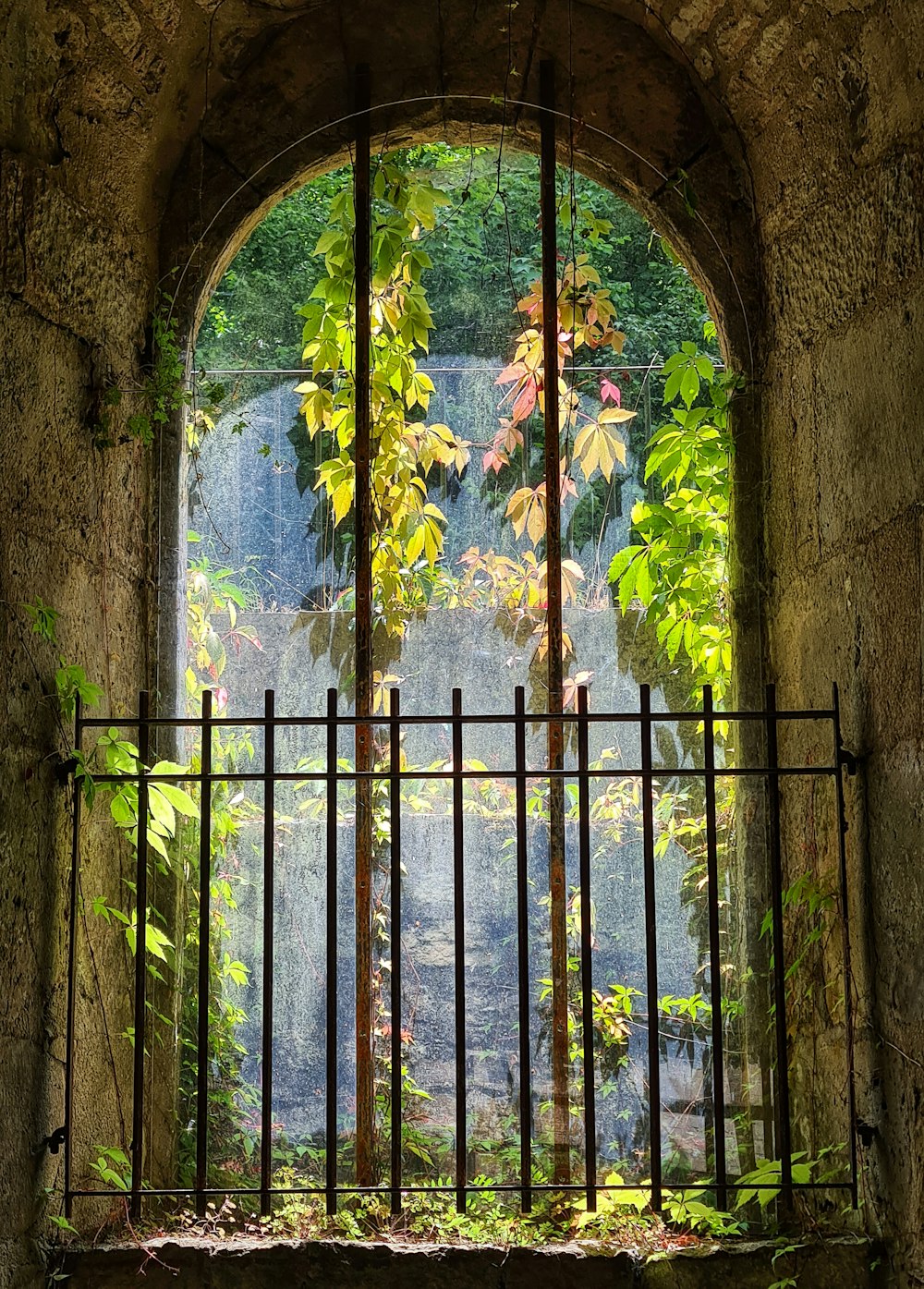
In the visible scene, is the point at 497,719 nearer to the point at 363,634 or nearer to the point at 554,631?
the point at 554,631

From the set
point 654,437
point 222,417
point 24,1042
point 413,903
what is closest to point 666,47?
point 654,437

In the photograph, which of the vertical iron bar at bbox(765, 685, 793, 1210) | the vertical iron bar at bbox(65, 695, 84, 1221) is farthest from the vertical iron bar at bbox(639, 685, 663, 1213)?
the vertical iron bar at bbox(65, 695, 84, 1221)

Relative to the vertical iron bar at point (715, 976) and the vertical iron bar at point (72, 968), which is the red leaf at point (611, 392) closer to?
the vertical iron bar at point (715, 976)

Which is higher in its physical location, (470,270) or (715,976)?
(470,270)

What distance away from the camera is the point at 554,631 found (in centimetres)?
330

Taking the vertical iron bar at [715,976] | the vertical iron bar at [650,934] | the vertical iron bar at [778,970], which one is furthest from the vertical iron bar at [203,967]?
the vertical iron bar at [778,970]

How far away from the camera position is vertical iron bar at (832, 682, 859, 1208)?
2.66 metres

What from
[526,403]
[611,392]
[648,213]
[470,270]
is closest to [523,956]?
[526,403]

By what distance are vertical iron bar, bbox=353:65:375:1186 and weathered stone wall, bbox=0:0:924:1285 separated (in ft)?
0.63

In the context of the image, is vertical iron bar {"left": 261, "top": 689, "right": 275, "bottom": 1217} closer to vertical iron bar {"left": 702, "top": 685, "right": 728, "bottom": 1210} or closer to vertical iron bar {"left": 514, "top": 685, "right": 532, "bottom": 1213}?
vertical iron bar {"left": 514, "top": 685, "right": 532, "bottom": 1213}

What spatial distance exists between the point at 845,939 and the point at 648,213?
6.78 ft

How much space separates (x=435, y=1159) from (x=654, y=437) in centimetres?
208

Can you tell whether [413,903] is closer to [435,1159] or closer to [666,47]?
[435,1159]

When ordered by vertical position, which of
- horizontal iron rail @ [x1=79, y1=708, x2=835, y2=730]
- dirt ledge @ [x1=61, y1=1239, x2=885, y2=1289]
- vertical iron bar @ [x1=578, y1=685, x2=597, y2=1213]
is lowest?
dirt ledge @ [x1=61, y1=1239, x2=885, y2=1289]
